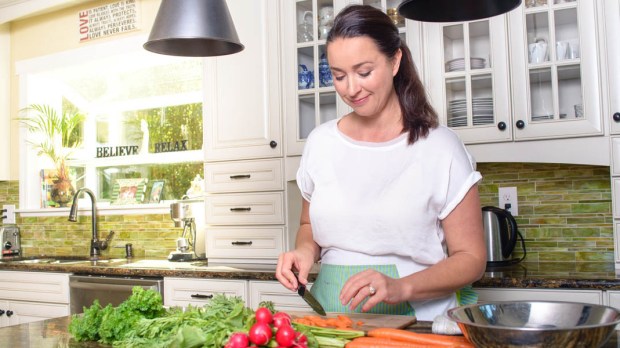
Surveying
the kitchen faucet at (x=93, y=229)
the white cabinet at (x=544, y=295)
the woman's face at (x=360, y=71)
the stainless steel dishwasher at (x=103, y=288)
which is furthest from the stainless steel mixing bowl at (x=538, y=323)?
the kitchen faucet at (x=93, y=229)

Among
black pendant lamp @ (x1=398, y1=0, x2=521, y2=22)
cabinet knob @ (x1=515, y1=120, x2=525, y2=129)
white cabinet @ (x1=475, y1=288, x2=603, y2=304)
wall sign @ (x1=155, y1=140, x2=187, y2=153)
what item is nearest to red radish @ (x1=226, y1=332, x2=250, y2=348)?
black pendant lamp @ (x1=398, y1=0, x2=521, y2=22)

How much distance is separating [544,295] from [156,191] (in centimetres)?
282

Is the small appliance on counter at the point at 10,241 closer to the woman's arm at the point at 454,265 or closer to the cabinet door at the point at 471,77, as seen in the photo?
the cabinet door at the point at 471,77

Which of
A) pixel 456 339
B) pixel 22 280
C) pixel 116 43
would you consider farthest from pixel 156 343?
pixel 116 43

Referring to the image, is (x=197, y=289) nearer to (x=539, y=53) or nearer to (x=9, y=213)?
(x=539, y=53)

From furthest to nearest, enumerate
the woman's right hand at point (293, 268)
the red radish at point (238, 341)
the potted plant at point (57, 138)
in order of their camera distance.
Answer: the potted plant at point (57, 138), the woman's right hand at point (293, 268), the red radish at point (238, 341)

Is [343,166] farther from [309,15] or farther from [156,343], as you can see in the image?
[309,15]

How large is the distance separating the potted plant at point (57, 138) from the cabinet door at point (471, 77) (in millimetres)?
2925

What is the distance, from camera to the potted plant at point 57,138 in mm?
5027

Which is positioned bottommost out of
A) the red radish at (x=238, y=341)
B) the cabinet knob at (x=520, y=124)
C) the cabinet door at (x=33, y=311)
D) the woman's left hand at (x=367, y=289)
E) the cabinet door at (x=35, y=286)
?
the cabinet door at (x=33, y=311)

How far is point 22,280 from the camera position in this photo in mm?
4270

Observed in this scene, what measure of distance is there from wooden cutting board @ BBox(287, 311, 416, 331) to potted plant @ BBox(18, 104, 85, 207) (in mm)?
3664

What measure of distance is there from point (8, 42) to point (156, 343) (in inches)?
178

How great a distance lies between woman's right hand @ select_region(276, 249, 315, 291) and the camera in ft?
5.96
